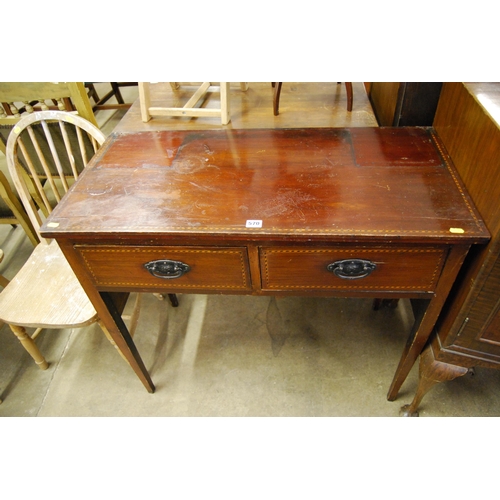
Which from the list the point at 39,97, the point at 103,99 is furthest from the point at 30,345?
the point at 103,99

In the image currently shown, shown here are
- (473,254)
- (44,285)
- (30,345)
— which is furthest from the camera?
(30,345)

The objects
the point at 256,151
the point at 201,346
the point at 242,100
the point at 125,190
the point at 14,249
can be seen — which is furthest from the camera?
the point at 14,249

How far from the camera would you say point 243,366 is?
1683 mm

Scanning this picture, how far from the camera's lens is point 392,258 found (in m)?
0.96

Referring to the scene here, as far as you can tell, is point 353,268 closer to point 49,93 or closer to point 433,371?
point 433,371

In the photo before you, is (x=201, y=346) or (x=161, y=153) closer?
(x=161, y=153)

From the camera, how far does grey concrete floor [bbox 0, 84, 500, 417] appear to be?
1.53 m

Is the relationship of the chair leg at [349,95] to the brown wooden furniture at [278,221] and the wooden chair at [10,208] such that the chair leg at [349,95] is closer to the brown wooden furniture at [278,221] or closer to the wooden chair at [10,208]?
the brown wooden furniture at [278,221]

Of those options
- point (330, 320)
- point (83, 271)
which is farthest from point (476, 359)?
point (83, 271)

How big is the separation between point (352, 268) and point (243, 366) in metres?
0.91

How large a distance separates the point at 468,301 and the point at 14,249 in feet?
8.10

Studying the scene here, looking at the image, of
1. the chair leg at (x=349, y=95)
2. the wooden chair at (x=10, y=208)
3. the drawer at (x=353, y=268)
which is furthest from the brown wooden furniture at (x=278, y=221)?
the wooden chair at (x=10, y=208)

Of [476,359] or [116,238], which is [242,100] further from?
[476,359]

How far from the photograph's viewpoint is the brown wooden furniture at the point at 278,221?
93cm
